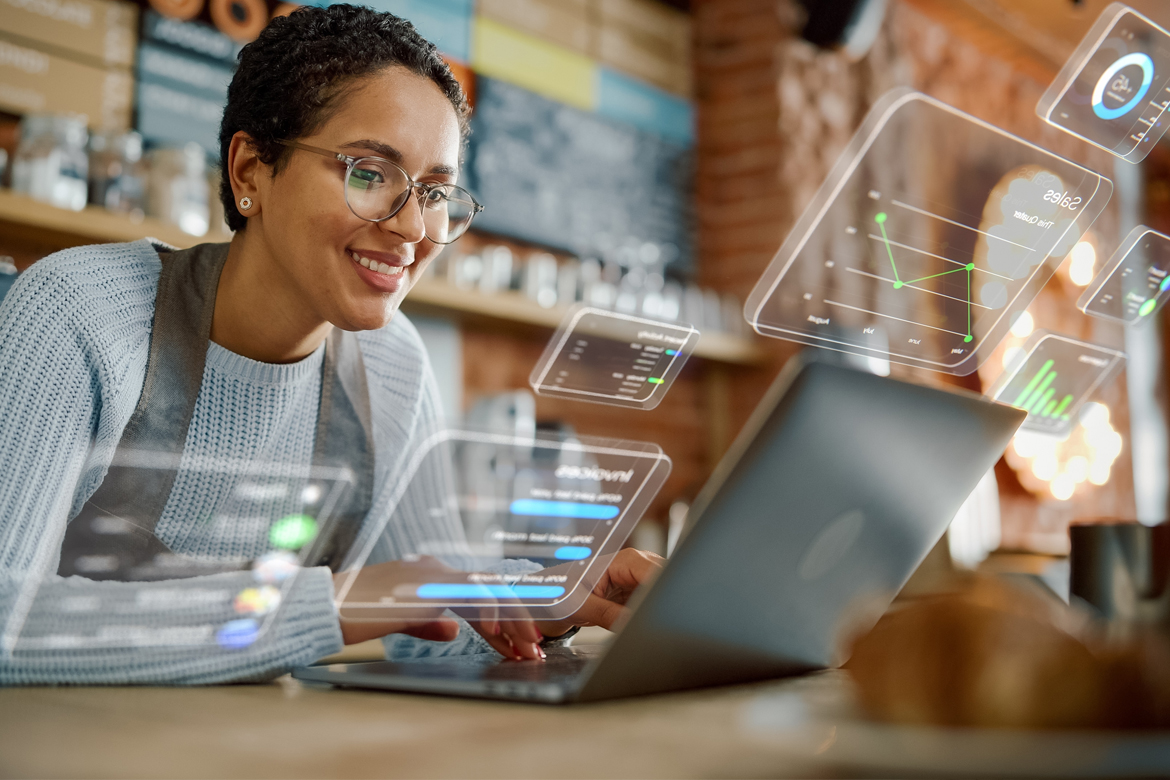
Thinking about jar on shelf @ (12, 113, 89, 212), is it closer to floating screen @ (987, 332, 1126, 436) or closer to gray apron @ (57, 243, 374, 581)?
gray apron @ (57, 243, 374, 581)

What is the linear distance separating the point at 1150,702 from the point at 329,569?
55cm

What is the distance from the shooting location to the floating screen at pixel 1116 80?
989mm

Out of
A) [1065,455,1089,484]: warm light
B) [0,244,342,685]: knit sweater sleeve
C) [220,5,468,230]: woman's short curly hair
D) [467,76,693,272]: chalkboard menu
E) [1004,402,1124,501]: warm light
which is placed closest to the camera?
[0,244,342,685]: knit sweater sleeve

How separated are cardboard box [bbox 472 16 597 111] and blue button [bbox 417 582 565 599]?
2.14 m

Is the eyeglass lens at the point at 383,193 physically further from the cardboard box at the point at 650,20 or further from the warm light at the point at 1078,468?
the warm light at the point at 1078,468

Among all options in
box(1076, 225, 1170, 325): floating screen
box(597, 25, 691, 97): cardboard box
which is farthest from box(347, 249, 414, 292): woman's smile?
box(597, 25, 691, 97): cardboard box

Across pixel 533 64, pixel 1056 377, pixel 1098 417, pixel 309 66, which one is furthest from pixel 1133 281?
pixel 1098 417

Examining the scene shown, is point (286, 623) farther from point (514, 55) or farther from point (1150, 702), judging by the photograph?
point (514, 55)

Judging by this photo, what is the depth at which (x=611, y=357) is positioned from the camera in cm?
76

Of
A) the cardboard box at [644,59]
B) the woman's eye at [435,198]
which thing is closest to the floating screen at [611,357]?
the woman's eye at [435,198]

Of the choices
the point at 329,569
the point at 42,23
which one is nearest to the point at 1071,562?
the point at 329,569

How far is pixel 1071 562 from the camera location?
32.7 inches

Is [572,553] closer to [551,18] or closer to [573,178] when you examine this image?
[573,178]

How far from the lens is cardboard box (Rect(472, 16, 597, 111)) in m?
2.67
